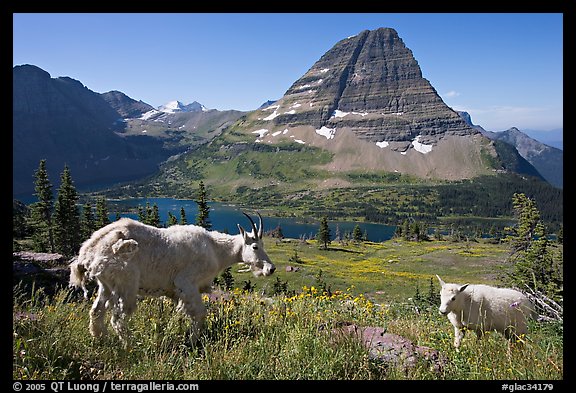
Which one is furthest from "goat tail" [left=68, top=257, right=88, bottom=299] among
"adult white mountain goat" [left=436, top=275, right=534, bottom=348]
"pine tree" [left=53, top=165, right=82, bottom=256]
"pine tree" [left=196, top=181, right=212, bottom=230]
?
"pine tree" [left=53, top=165, right=82, bottom=256]

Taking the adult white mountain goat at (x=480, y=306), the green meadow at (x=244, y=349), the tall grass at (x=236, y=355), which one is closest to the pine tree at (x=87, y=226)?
the green meadow at (x=244, y=349)

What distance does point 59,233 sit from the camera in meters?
50.1

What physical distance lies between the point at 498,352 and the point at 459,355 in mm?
733

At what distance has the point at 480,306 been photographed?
9.35 meters

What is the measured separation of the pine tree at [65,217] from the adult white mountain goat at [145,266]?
46949 millimetres

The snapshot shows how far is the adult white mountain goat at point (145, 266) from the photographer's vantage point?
653 centimetres

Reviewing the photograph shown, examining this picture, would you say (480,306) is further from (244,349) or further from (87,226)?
(87,226)

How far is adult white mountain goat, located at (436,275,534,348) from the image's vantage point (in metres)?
9.50

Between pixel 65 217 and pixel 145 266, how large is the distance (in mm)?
50882

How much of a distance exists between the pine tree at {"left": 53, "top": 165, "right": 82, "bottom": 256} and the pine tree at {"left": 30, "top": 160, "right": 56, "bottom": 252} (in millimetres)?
989

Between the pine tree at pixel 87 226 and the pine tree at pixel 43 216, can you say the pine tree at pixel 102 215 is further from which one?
the pine tree at pixel 43 216
